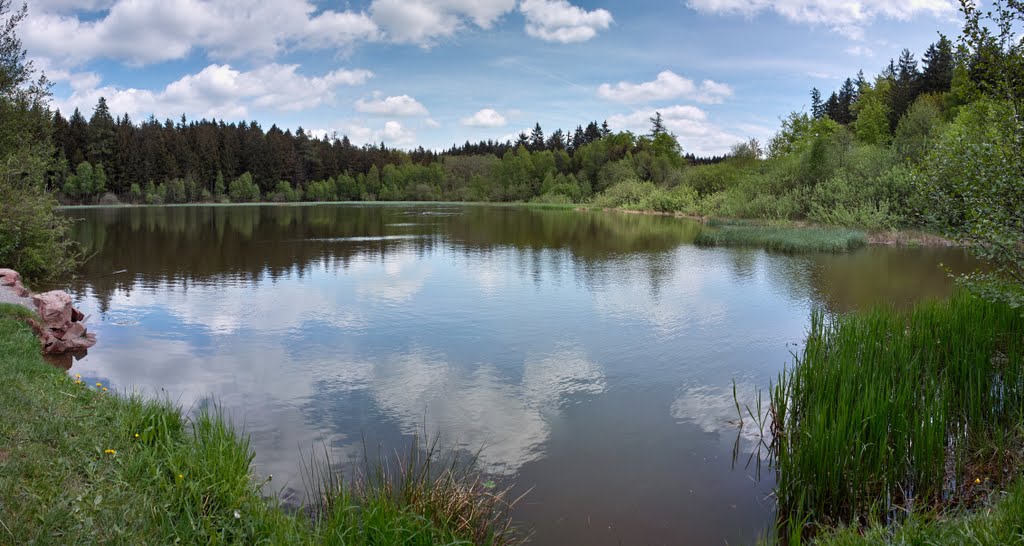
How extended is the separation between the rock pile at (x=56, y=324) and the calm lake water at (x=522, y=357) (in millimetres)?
→ 436

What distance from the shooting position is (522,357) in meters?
11.8

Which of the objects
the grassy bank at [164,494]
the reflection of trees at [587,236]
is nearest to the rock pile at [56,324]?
the grassy bank at [164,494]

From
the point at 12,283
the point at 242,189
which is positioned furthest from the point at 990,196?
the point at 242,189

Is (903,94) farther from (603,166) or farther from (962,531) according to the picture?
(962,531)

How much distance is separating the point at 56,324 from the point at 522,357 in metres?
8.52

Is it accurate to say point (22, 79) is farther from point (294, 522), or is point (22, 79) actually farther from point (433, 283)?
point (294, 522)

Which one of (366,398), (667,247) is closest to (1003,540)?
(366,398)

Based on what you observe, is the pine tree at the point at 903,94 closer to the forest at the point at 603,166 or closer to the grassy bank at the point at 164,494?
the forest at the point at 603,166

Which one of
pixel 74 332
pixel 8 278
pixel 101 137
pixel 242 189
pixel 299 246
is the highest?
pixel 101 137

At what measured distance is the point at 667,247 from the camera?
31500mm

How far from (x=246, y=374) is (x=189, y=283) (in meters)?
10.9

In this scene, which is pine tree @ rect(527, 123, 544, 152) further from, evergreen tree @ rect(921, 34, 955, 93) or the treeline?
evergreen tree @ rect(921, 34, 955, 93)

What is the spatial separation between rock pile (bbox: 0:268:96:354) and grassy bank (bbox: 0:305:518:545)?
5330 mm

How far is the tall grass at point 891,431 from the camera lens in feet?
18.7
